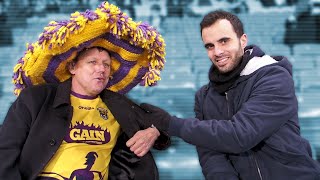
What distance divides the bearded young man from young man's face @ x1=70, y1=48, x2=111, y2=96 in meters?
0.36

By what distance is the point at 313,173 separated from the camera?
2592 mm

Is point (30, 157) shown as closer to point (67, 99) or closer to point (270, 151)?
point (67, 99)

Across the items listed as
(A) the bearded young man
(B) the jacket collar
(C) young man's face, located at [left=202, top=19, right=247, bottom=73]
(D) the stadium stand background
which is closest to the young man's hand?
(A) the bearded young man

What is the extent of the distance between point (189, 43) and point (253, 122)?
10.6 ft

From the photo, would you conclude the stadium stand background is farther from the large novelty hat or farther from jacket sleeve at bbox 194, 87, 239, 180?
jacket sleeve at bbox 194, 87, 239, 180

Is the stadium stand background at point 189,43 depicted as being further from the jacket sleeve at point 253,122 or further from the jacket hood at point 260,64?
the jacket sleeve at point 253,122

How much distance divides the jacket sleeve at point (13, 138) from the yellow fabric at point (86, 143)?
180mm

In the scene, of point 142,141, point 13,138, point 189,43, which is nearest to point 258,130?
point 142,141

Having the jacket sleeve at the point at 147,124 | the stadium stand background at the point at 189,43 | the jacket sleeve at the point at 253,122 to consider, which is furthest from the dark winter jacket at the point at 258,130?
the stadium stand background at the point at 189,43

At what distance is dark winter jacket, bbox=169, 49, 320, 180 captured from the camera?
2.53 meters

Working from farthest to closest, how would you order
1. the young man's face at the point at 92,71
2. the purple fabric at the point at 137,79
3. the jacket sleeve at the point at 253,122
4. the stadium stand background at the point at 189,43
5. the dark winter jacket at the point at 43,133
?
1. the stadium stand background at the point at 189,43
2. the purple fabric at the point at 137,79
3. the young man's face at the point at 92,71
4. the dark winter jacket at the point at 43,133
5. the jacket sleeve at the point at 253,122

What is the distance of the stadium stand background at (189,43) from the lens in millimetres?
5602

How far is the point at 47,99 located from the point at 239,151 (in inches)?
41.9

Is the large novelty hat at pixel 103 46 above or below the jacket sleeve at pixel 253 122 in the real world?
above
